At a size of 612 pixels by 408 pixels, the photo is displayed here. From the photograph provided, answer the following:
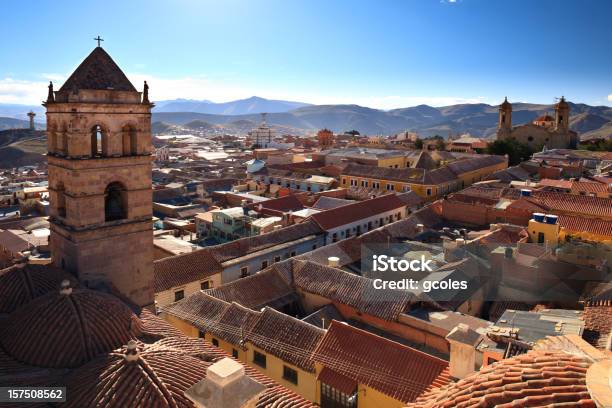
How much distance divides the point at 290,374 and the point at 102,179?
28.2 ft

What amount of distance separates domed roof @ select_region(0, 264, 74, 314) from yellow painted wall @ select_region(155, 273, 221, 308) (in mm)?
8460

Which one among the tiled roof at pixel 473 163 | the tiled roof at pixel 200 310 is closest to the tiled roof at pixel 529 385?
the tiled roof at pixel 200 310

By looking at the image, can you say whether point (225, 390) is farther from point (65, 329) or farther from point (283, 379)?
point (283, 379)

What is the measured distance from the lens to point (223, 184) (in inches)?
2430

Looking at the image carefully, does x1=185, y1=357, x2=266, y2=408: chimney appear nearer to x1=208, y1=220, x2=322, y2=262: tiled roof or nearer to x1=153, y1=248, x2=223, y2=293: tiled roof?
x1=153, y1=248, x2=223, y2=293: tiled roof

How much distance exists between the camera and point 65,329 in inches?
412

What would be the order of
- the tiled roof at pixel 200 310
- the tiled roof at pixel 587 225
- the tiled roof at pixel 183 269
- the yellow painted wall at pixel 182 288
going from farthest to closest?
the tiled roof at pixel 587 225 → the tiled roof at pixel 183 269 → the yellow painted wall at pixel 182 288 → the tiled roof at pixel 200 310

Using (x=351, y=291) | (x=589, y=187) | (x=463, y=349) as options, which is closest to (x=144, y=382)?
(x=463, y=349)

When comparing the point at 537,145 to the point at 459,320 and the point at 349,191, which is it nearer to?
the point at 349,191

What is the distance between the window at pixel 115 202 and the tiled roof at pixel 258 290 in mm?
6011

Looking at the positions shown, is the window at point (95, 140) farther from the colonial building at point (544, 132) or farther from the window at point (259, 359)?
the colonial building at point (544, 132)

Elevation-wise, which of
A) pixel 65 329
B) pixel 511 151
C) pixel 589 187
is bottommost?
pixel 65 329

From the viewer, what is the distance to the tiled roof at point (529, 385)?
145 inches

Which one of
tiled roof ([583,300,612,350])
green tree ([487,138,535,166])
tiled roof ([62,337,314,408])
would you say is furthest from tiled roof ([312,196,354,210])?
green tree ([487,138,535,166])
